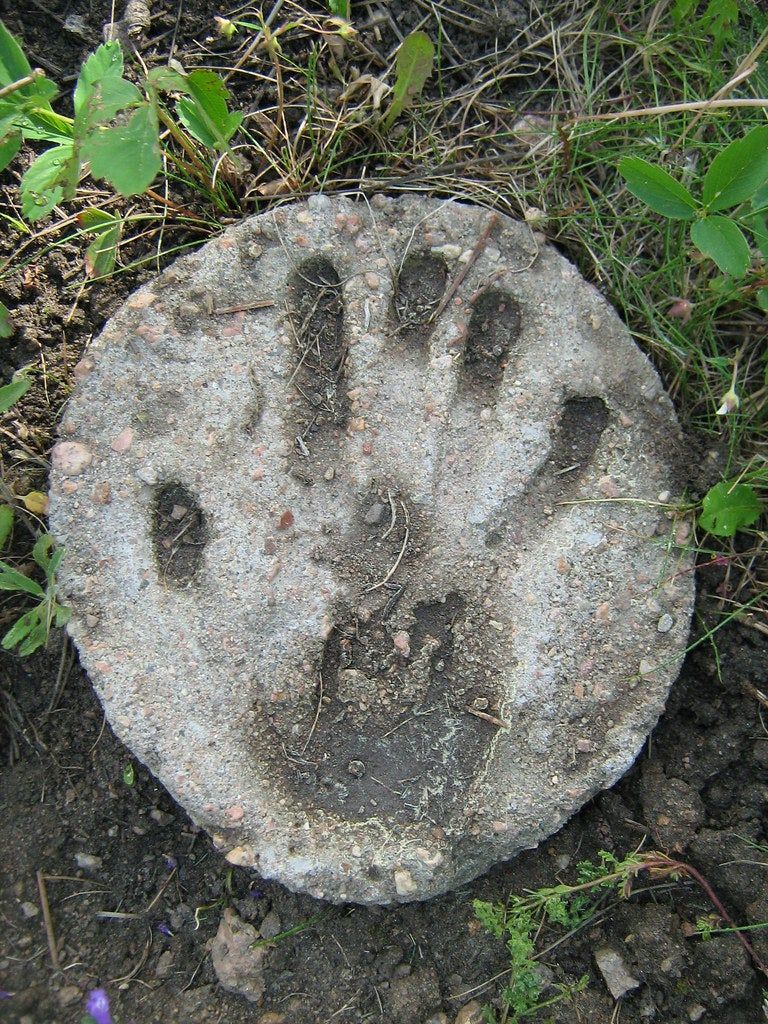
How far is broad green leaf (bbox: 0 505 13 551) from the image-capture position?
1502 mm

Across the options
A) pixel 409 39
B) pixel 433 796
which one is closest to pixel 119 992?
pixel 433 796

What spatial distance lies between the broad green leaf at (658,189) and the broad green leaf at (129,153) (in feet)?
2.67

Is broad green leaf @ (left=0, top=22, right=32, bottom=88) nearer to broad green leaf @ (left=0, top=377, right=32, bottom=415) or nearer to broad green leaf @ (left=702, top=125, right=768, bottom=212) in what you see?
broad green leaf @ (left=0, top=377, right=32, bottom=415)

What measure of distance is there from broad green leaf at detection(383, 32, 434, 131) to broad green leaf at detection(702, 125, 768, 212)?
613 millimetres

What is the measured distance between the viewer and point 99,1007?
1400mm

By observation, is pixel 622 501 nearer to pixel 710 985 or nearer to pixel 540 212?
pixel 540 212

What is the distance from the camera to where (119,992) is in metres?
1.47

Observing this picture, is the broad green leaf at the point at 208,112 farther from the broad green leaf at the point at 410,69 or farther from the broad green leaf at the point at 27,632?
the broad green leaf at the point at 27,632

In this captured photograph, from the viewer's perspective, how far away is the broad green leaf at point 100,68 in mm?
1319

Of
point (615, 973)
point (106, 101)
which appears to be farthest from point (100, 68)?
point (615, 973)

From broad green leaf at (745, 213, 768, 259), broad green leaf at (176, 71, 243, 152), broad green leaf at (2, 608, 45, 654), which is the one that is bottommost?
broad green leaf at (2, 608, 45, 654)

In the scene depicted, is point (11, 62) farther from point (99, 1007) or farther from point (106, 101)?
point (99, 1007)

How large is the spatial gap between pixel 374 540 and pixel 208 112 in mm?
863

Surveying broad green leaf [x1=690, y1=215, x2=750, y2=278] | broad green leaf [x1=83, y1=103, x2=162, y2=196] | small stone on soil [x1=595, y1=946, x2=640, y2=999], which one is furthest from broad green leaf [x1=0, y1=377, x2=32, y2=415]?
small stone on soil [x1=595, y1=946, x2=640, y2=999]
